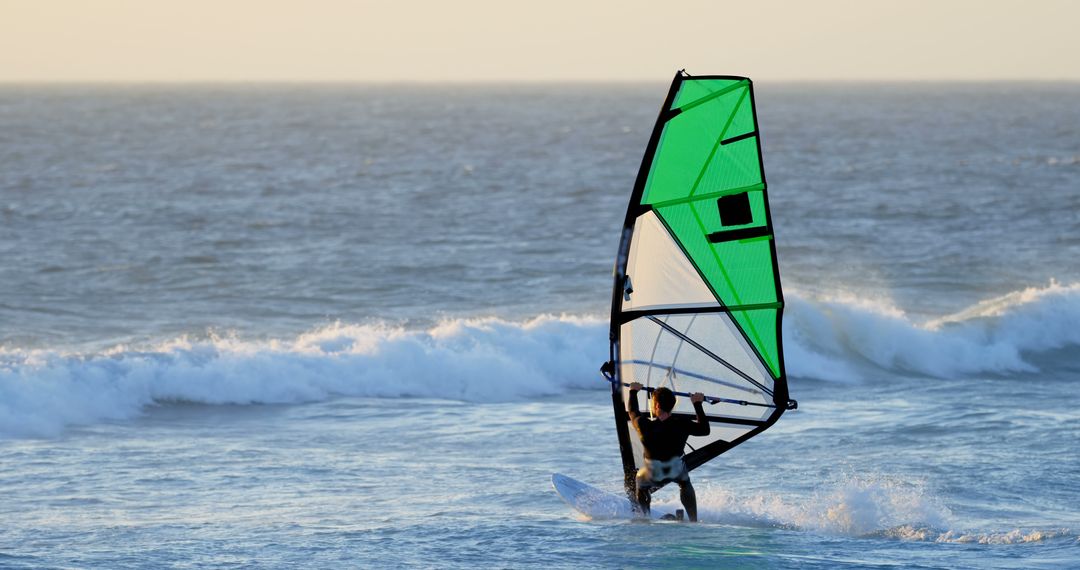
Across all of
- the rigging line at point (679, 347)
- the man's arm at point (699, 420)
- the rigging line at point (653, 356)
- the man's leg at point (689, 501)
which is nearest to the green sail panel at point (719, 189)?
the rigging line at point (679, 347)

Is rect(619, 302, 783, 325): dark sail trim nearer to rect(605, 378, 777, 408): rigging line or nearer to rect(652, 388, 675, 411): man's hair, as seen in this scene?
rect(605, 378, 777, 408): rigging line

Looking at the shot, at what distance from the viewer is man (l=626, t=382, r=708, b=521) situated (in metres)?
8.13

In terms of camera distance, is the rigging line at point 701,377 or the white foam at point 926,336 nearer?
the rigging line at point 701,377

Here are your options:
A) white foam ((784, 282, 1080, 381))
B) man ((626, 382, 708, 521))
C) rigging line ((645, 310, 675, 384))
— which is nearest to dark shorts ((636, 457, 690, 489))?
man ((626, 382, 708, 521))

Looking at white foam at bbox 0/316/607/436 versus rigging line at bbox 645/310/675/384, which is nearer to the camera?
rigging line at bbox 645/310/675/384

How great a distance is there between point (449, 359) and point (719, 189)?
737cm

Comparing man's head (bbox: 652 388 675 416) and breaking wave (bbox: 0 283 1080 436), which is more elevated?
man's head (bbox: 652 388 675 416)

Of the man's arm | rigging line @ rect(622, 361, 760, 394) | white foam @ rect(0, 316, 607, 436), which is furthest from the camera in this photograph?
white foam @ rect(0, 316, 607, 436)

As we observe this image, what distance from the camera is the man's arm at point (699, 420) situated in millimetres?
8039

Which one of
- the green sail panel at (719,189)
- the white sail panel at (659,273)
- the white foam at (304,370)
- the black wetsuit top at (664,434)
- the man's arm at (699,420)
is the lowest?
the white foam at (304,370)

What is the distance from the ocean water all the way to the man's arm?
644mm

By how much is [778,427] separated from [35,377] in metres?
7.31

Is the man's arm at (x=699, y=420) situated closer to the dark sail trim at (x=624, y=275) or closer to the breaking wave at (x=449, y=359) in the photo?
the dark sail trim at (x=624, y=275)

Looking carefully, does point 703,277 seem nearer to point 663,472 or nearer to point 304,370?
point 663,472
